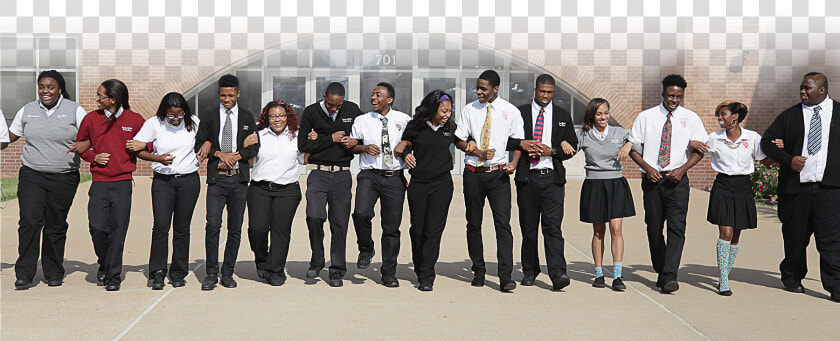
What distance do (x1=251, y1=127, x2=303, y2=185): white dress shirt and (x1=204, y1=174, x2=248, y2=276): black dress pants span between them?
20 cm

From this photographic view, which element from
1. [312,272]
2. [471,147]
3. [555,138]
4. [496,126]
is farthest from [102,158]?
[555,138]

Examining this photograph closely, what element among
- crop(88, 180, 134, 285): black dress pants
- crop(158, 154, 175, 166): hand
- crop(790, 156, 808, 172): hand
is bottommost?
crop(88, 180, 134, 285): black dress pants

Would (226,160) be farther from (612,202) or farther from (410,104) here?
(410,104)

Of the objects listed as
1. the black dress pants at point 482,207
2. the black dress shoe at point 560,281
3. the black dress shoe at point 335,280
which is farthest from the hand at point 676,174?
the black dress shoe at point 335,280

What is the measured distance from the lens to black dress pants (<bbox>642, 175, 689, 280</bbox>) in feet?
23.9

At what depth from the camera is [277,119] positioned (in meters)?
7.46

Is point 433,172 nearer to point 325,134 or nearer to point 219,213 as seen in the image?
point 325,134

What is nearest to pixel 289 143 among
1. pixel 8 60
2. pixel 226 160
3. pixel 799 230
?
pixel 226 160

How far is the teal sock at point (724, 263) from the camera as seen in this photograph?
281 inches

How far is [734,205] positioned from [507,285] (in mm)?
1998

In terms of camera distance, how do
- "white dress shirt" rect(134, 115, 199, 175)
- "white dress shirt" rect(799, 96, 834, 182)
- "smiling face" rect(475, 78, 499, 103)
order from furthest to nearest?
"smiling face" rect(475, 78, 499, 103) < "white dress shirt" rect(799, 96, 834, 182) < "white dress shirt" rect(134, 115, 199, 175)

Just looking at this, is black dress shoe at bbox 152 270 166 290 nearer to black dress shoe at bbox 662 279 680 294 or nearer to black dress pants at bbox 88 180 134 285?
black dress pants at bbox 88 180 134 285

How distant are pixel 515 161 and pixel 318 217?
177 centimetres

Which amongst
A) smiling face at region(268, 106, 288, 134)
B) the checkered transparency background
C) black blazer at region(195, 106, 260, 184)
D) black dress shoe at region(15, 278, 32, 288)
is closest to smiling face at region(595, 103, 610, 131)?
smiling face at region(268, 106, 288, 134)
